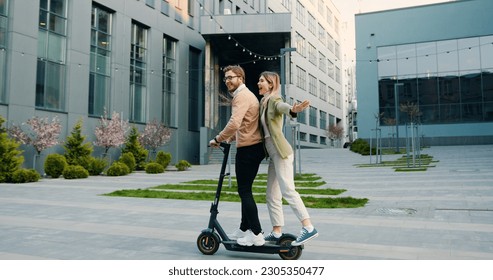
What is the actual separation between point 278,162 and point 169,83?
2580 cm

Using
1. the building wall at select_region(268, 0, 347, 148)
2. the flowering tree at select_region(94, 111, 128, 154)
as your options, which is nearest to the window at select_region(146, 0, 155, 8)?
the flowering tree at select_region(94, 111, 128, 154)

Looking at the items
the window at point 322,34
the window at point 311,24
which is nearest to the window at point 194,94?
the window at point 311,24

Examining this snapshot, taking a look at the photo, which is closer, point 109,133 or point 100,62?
point 109,133

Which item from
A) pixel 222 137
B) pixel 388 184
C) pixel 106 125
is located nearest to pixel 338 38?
pixel 106 125

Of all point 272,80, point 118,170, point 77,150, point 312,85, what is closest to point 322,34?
point 312,85

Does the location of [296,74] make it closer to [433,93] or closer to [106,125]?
[433,93]

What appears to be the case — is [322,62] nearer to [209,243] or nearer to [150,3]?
[150,3]

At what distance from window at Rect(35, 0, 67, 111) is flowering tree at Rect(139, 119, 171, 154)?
5.24 m

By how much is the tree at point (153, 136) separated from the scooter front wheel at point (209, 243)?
20553mm

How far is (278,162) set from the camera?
4.11 metres

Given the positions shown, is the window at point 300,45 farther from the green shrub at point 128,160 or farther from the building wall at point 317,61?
the green shrub at point 128,160

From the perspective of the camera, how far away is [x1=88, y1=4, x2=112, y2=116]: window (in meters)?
22.2

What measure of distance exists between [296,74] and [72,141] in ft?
101
